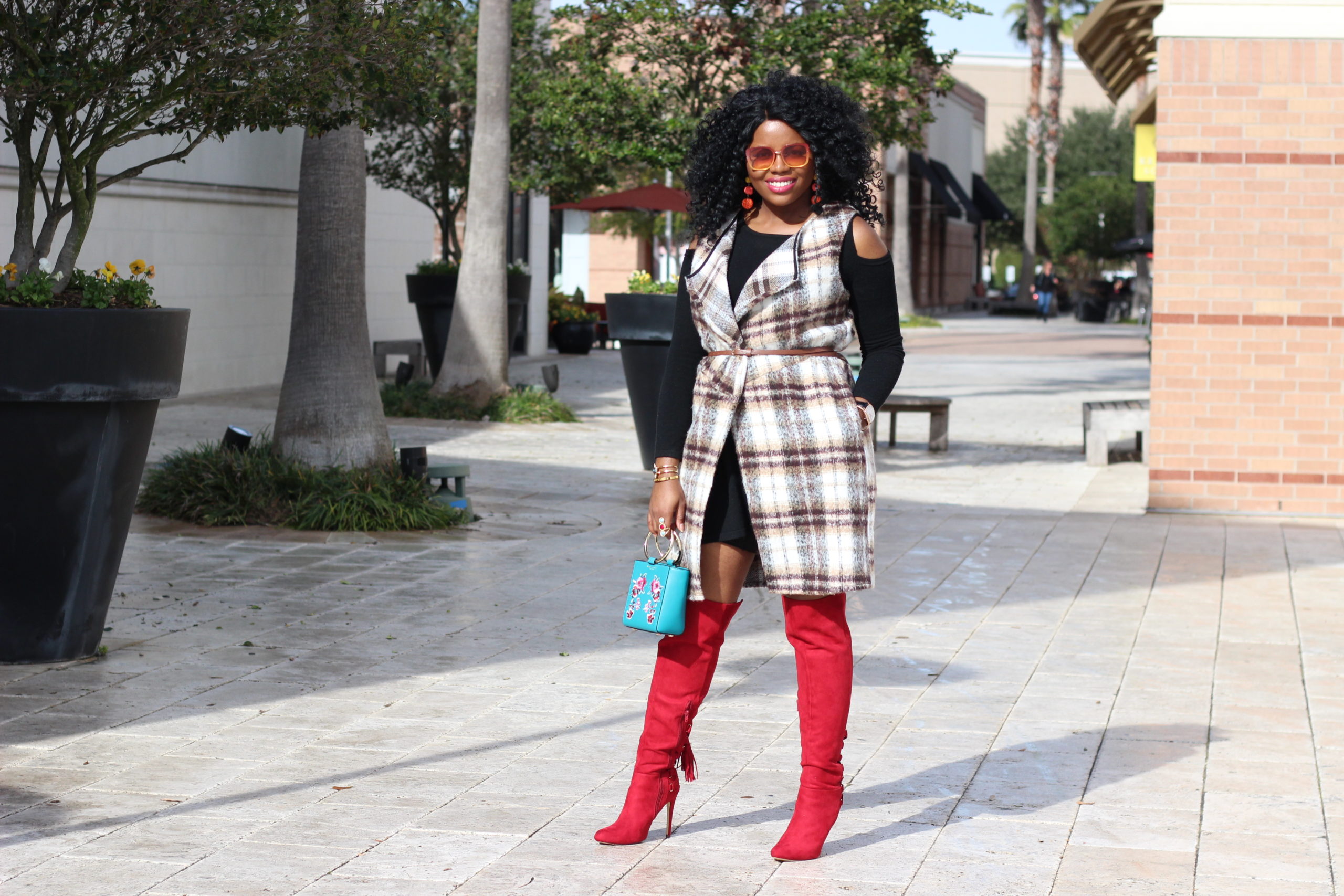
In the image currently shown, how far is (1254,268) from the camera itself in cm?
1045

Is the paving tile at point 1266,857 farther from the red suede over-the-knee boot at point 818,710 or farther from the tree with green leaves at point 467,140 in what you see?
the tree with green leaves at point 467,140

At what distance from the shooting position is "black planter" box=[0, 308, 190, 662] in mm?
5531

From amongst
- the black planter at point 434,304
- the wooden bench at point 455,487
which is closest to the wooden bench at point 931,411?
the wooden bench at point 455,487

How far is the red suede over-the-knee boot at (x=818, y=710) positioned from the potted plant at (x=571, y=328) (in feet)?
75.8

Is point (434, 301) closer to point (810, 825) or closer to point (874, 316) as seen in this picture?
point (874, 316)

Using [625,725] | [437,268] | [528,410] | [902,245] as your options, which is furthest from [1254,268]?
[902,245]

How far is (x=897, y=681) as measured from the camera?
6145 mm

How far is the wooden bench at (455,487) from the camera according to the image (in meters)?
9.88

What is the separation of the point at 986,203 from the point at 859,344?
2415 inches

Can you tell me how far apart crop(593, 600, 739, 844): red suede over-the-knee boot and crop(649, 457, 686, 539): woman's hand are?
19cm

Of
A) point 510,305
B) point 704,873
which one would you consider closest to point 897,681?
point 704,873

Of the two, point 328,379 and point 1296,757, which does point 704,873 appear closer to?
point 1296,757

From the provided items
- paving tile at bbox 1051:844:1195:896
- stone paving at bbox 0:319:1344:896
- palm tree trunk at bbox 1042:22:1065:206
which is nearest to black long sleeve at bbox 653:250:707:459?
stone paving at bbox 0:319:1344:896

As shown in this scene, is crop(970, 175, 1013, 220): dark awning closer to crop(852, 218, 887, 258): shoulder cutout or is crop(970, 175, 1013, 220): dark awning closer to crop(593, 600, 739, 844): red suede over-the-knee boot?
crop(852, 218, 887, 258): shoulder cutout
